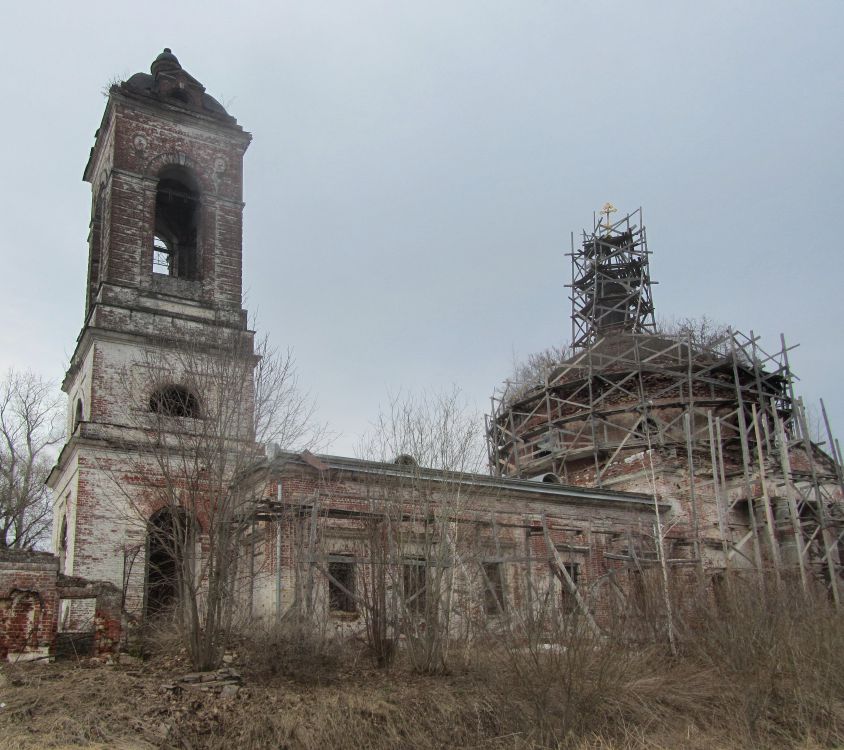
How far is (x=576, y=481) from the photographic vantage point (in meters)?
24.5

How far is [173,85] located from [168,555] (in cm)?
1113

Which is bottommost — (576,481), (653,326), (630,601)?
(630,601)

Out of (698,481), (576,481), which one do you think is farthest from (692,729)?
(576,481)

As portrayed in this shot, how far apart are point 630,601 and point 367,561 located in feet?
15.6

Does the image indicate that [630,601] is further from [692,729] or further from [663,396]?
[663,396]

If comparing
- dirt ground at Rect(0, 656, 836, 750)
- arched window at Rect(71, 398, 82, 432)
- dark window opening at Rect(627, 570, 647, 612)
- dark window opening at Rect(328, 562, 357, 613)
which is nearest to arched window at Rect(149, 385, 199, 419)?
arched window at Rect(71, 398, 82, 432)

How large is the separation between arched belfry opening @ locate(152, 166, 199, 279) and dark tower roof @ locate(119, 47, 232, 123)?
1.63 meters

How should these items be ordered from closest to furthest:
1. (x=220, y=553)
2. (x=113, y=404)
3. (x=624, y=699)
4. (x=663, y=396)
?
(x=624, y=699)
(x=220, y=553)
(x=113, y=404)
(x=663, y=396)

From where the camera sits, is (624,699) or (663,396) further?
(663,396)

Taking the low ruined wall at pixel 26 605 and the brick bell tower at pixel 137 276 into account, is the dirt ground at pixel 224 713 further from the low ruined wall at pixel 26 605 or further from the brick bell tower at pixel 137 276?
the brick bell tower at pixel 137 276

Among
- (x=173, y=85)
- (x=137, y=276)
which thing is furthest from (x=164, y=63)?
(x=137, y=276)

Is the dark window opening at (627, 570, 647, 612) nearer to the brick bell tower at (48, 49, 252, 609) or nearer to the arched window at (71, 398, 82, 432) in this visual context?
the brick bell tower at (48, 49, 252, 609)

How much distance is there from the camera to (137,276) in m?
18.7

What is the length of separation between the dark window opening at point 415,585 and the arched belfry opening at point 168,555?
3277 millimetres
